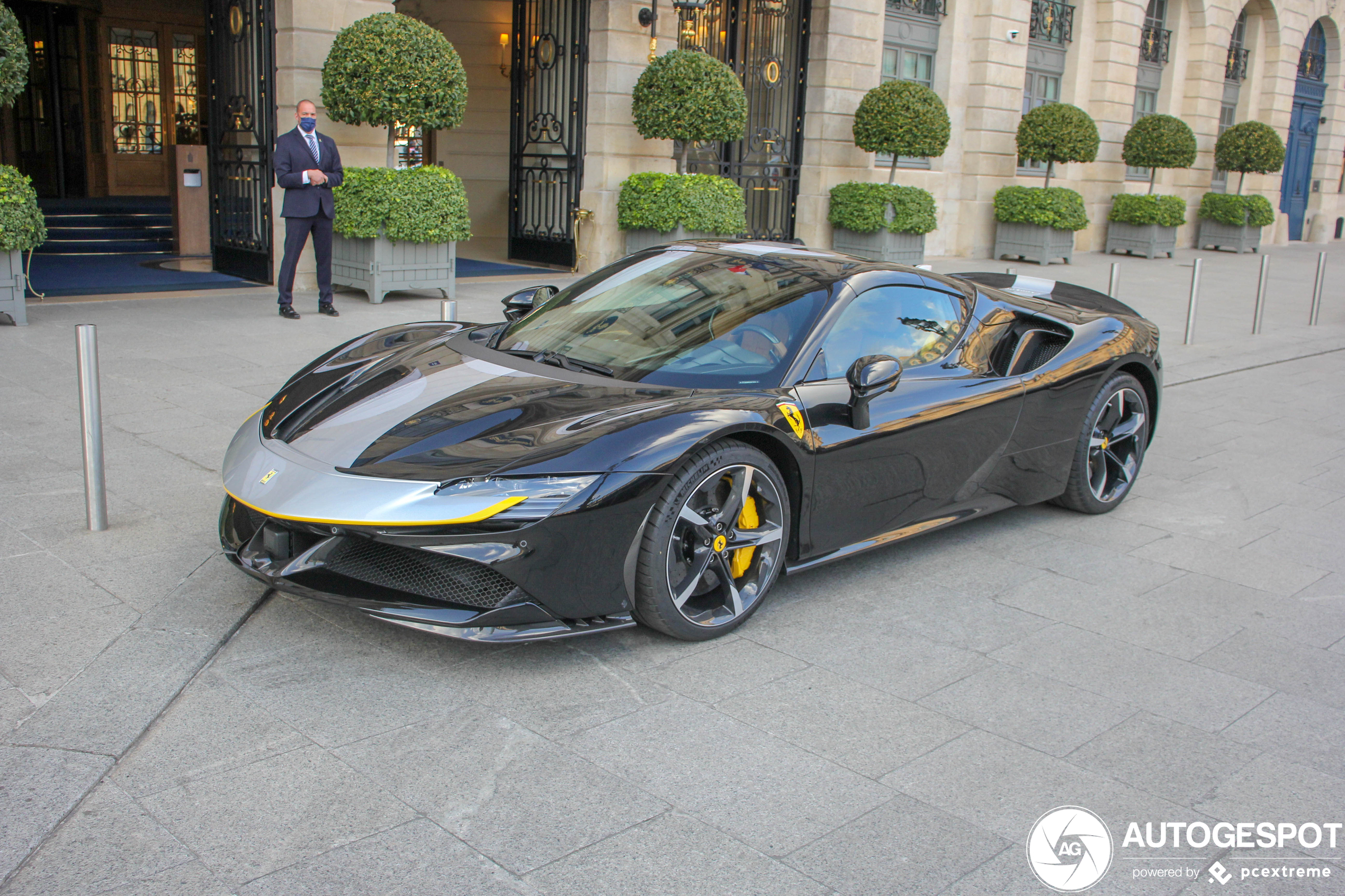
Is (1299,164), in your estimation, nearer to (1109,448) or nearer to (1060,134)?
(1060,134)

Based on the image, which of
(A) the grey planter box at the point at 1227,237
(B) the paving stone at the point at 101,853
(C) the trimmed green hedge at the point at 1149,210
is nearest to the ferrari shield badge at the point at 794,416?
(B) the paving stone at the point at 101,853

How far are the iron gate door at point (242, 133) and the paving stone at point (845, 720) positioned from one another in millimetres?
9909

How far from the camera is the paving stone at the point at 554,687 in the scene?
3.34m

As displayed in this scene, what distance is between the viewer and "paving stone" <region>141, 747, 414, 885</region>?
262 centimetres

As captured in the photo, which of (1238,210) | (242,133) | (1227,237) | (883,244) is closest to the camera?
(242,133)

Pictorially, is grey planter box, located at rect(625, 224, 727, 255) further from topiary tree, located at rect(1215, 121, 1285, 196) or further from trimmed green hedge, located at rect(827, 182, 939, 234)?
topiary tree, located at rect(1215, 121, 1285, 196)

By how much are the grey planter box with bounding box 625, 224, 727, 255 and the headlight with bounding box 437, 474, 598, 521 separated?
10.1 metres

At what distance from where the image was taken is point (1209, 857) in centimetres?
282

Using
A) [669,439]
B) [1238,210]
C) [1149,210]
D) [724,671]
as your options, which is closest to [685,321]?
[669,439]

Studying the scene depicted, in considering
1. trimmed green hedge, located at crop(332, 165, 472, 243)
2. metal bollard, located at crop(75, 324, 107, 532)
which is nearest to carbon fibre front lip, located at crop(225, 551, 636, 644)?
metal bollard, located at crop(75, 324, 107, 532)

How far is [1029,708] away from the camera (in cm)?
355

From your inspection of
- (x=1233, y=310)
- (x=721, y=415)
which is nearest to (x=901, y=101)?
(x=1233, y=310)

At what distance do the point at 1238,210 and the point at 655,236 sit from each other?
16.5m

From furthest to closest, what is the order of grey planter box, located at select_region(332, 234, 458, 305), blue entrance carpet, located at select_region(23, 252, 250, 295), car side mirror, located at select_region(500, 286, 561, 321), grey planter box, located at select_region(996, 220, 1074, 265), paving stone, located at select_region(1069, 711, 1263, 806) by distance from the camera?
grey planter box, located at select_region(996, 220, 1074, 265) < blue entrance carpet, located at select_region(23, 252, 250, 295) < grey planter box, located at select_region(332, 234, 458, 305) < car side mirror, located at select_region(500, 286, 561, 321) < paving stone, located at select_region(1069, 711, 1263, 806)
